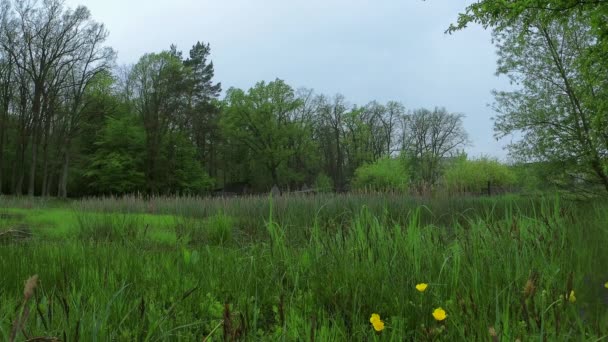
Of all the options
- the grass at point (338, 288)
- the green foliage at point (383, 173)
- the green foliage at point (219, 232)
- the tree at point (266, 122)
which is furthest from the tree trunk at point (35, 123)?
the grass at point (338, 288)

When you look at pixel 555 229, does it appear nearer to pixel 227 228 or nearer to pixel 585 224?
pixel 585 224

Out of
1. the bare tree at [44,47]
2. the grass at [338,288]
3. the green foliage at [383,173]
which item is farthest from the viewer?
the green foliage at [383,173]

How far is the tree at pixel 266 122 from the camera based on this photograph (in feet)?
177

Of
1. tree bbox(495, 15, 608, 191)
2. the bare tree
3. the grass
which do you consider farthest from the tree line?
the grass

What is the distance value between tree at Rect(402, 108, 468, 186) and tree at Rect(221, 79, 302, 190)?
46.9 feet

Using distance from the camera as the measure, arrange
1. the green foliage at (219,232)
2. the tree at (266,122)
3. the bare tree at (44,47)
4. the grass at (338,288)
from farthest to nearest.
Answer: the tree at (266,122), the bare tree at (44,47), the green foliage at (219,232), the grass at (338,288)

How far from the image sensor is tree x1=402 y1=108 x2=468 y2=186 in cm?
5572

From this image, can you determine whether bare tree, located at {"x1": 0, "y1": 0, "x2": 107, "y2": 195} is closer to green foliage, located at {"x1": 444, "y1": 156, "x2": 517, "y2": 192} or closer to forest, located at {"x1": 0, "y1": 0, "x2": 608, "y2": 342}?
forest, located at {"x1": 0, "y1": 0, "x2": 608, "y2": 342}

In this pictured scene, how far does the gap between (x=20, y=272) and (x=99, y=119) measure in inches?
1743

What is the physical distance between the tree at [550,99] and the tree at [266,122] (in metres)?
38.4

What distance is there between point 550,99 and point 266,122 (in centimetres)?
4126

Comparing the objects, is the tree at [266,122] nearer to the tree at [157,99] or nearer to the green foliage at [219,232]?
the tree at [157,99]

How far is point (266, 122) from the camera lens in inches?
2143

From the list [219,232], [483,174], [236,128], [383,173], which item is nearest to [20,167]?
[236,128]
